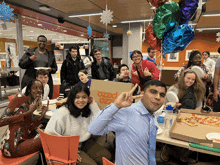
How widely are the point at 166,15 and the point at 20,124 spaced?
7.30 ft

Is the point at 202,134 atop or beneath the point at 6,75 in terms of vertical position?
beneath

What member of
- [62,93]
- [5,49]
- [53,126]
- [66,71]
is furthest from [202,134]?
[5,49]

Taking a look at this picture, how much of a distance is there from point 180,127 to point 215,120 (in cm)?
48

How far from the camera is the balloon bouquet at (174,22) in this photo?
6.26 ft

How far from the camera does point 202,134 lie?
1434 mm

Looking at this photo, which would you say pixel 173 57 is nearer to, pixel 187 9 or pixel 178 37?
pixel 187 9

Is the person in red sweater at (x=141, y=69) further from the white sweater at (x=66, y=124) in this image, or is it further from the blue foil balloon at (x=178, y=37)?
the white sweater at (x=66, y=124)

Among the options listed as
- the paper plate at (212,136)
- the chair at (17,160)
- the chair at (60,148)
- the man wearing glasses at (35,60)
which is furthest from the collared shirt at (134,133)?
the man wearing glasses at (35,60)

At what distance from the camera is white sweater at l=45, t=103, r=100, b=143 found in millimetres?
1541

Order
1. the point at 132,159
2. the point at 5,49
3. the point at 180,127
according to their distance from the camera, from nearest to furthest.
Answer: the point at 132,159 → the point at 180,127 → the point at 5,49

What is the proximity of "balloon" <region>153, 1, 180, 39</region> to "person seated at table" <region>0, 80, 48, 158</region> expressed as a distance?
1750mm

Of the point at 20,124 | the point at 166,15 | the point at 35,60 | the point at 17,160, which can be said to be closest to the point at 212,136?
the point at 166,15

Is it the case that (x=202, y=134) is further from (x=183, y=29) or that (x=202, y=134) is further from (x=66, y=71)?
(x=66, y=71)

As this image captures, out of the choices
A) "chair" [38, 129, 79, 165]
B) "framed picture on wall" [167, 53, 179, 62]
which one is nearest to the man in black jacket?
"chair" [38, 129, 79, 165]
